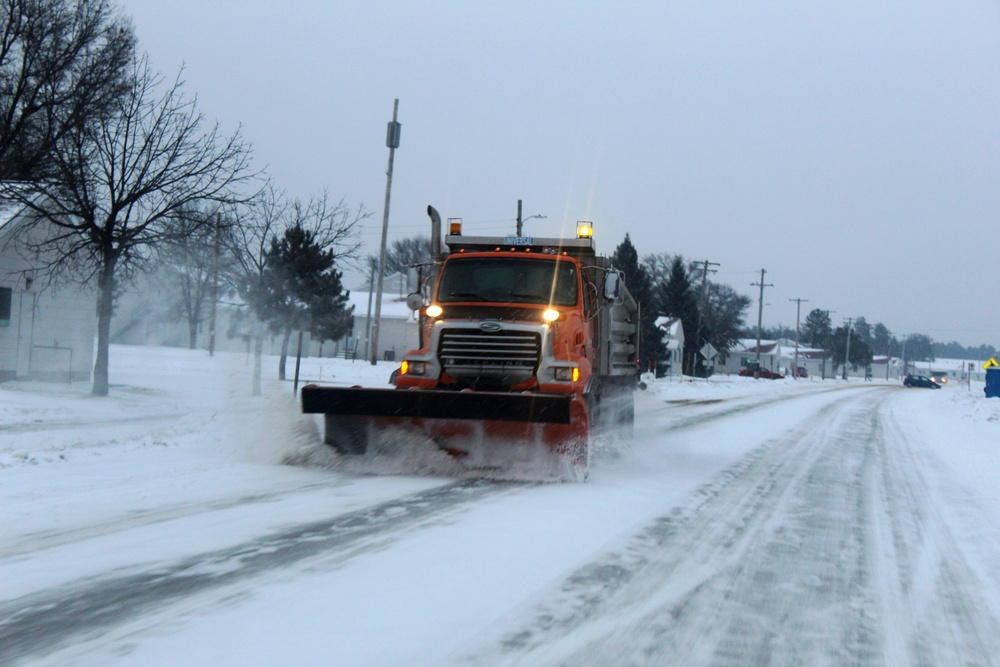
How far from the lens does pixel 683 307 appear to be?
2596 inches

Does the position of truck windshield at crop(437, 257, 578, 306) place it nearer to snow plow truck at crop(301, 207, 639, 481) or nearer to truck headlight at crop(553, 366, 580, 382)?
snow plow truck at crop(301, 207, 639, 481)

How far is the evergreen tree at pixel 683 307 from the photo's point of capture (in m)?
64.8

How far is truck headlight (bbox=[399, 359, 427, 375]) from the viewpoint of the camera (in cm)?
956

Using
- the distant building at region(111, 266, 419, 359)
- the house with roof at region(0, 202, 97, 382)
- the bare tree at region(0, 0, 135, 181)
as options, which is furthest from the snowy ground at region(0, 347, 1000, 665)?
the distant building at region(111, 266, 419, 359)

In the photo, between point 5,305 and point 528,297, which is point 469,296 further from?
point 5,305

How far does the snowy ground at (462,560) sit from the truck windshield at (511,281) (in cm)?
209

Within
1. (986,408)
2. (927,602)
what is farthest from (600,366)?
(986,408)

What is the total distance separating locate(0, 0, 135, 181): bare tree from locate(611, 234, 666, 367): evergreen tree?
24.4 meters

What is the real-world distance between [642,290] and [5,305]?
30.1 m

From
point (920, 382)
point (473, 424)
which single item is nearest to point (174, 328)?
point (473, 424)

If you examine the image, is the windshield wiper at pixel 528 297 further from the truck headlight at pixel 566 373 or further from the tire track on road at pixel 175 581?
the tire track on road at pixel 175 581

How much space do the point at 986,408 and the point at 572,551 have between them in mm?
27152

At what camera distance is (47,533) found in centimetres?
583

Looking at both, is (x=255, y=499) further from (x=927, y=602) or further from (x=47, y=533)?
(x=927, y=602)
